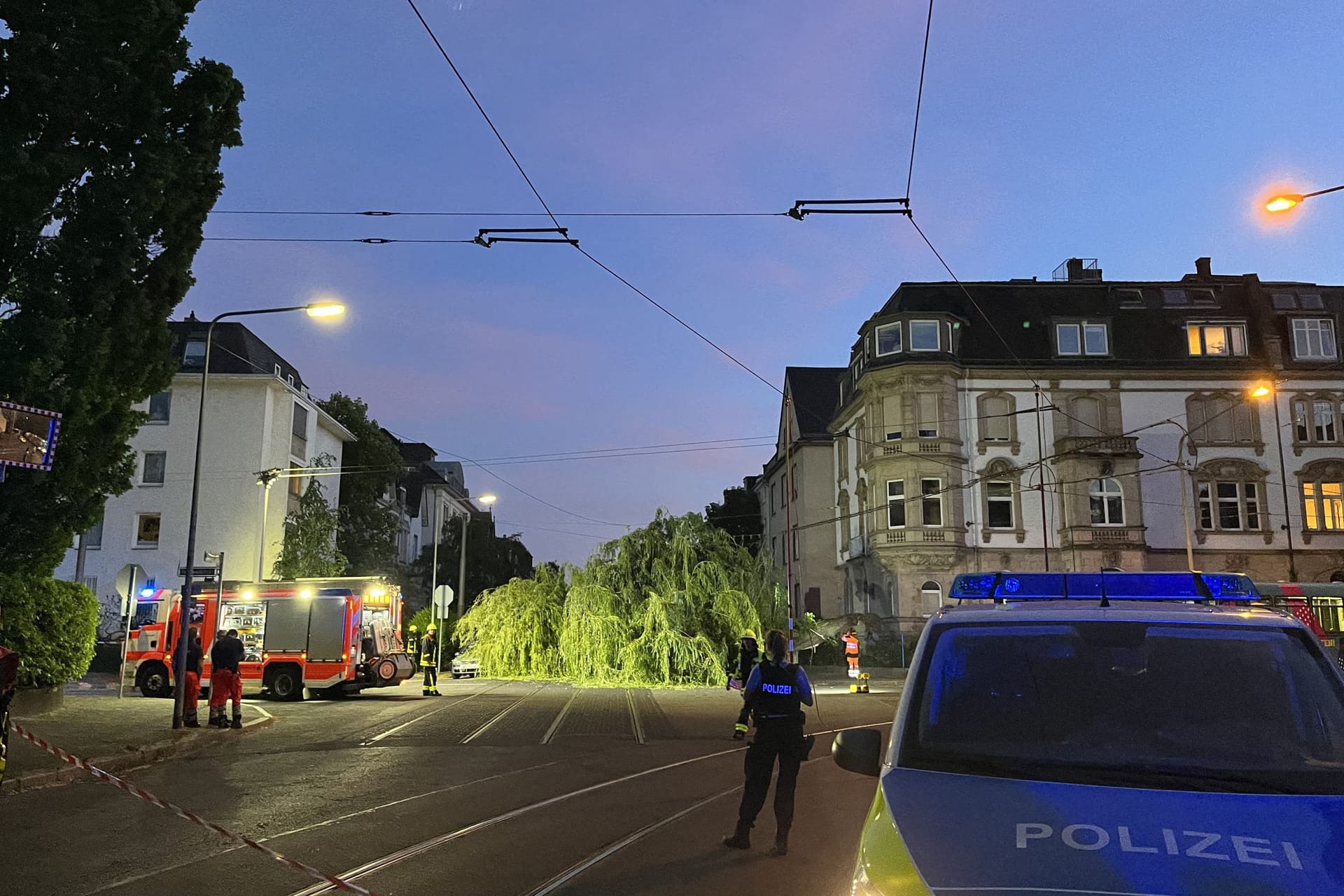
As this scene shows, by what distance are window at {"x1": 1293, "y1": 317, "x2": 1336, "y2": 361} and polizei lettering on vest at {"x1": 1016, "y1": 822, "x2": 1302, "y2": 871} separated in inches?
1947

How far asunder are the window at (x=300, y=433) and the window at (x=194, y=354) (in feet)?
14.0

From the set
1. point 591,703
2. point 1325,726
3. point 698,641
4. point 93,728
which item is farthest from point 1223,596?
point 698,641

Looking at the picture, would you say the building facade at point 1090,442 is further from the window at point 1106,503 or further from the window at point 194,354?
the window at point 194,354

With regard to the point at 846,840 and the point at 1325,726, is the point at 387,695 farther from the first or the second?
the point at 1325,726

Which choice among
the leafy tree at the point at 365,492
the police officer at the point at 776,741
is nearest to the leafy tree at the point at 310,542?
the leafy tree at the point at 365,492

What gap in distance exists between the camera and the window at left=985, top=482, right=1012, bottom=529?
4275 centimetres

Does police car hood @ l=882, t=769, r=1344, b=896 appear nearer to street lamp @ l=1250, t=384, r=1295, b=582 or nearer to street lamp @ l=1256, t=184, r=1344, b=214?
street lamp @ l=1256, t=184, r=1344, b=214

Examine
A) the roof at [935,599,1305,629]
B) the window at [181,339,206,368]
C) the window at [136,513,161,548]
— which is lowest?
the roof at [935,599,1305,629]

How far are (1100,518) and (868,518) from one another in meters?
9.40

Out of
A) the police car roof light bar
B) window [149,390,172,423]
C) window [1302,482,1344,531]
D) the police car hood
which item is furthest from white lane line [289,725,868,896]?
window [1302,482,1344,531]

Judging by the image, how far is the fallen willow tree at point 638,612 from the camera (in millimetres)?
29500

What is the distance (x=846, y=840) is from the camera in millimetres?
8508

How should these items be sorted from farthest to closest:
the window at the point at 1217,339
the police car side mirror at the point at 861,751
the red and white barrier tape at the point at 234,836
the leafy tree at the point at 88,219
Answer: the window at the point at 1217,339, the leafy tree at the point at 88,219, the red and white barrier tape at the point at 234,836, the police car side mirror at the point at 861,751

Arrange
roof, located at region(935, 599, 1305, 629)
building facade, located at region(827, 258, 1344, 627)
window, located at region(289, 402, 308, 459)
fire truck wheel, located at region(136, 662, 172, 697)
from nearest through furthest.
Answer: roof, located at region(935, 599, 1305, 629) → fire truck wheel, located at region(136, 662, 172, 697) → building facade, located at region(827, 258, 1344, 627) → window, located at region(289, 402, 308, 459)
